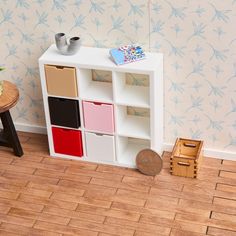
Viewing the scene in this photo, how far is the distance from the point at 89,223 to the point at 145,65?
944 millimetres

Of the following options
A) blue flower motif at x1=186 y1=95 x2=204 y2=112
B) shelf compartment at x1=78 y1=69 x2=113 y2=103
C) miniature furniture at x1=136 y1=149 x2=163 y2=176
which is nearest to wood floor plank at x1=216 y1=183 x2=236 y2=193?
miniature furniture at x1=136 y1=149 x2=163 y2=176

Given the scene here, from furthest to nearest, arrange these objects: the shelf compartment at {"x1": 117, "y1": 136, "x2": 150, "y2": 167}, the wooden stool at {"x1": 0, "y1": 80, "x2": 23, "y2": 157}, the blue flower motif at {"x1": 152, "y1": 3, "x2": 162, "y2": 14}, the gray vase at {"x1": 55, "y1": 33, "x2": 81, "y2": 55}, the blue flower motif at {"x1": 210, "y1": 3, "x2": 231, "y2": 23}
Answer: the shelf compartment at {"x1": 117, "y1": 136, "x2": 150, "y2": 167} < the wooden stool at {"x1": 0, "y1": 80, "x2": 23, "y2": 157} < the gray vase at {"x1": 55, "y1": 33, "x2": 81, "y2": 55} < the blue flower motif at {"x1": 152, "y1": 3, "x2": 162, "y2": 14} < the blue flower motif at {"x1": 210, "y1": 3, "x2": 231, "y2": 23}

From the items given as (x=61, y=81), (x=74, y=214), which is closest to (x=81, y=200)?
(x=74, y=214)

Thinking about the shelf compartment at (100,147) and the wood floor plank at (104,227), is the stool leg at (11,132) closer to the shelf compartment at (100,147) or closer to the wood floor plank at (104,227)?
the shelf compartment at (100,147)

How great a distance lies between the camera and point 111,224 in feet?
10.00

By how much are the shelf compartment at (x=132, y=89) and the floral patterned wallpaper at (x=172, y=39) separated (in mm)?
142

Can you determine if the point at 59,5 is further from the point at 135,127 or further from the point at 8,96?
the point at 135,127

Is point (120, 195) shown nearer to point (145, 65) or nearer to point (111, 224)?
point (111, 224)

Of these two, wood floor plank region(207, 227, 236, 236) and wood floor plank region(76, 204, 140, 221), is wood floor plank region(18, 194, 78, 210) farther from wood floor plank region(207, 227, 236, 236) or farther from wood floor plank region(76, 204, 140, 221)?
wood floor plank region(207, 227, 236, 236)

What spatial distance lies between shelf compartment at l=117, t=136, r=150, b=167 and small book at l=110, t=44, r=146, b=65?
1.71 ft

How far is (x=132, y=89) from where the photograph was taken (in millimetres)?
3418

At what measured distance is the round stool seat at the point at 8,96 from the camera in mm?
3360

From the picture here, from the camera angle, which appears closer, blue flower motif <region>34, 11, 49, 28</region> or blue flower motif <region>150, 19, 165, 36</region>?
blue flower motif <region>150, 19, 165, 36</region>

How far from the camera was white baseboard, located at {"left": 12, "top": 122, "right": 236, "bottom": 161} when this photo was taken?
349 cm
